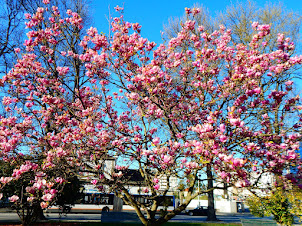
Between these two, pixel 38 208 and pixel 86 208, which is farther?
pixel 86 208

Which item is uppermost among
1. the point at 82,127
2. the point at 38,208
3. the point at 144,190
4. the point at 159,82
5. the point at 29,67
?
the point at 29,67

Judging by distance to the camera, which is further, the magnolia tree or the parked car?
the parked car

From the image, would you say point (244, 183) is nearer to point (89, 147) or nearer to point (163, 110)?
point (163, 110)

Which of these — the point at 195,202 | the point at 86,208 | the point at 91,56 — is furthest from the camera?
the point at 195,202

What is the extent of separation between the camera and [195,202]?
152 feet

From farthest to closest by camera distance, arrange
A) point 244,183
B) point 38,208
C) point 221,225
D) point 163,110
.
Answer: point 221,225 < point 38,208 < point 163,110 < point 244,183

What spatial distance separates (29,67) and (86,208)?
24.7 meters

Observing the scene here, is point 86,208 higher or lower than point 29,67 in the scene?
lower

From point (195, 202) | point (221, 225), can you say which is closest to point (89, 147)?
point (221, 225)

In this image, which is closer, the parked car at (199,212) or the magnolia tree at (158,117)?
the magnolia tree at (158,117)

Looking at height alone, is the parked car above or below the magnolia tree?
below

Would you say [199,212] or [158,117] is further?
[199,212]

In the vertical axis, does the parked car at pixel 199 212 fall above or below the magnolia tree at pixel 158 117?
below

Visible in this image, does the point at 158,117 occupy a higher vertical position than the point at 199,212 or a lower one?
higher
